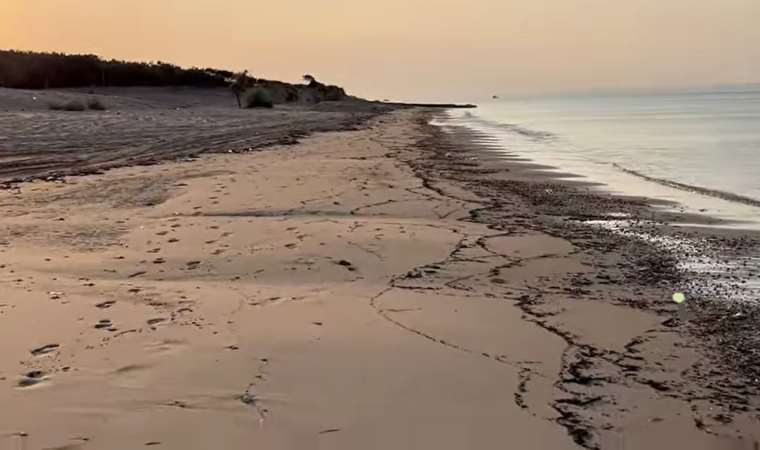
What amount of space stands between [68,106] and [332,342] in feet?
83.2

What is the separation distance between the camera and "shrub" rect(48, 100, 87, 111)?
25.9 m

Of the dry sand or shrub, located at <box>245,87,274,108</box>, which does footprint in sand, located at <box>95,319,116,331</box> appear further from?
shrub, located at <box>245,87,274,108</box>

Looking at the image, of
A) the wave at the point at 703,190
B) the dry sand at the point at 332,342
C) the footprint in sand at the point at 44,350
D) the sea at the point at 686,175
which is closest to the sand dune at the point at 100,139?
the dry sand at the point at 332,342

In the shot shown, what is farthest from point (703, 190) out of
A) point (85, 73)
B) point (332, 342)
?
point (85, 73)

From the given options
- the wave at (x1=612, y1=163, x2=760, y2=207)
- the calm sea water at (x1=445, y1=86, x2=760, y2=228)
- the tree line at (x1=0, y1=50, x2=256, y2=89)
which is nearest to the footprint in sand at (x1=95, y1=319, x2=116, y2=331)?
the calm sea water at (x1=445, y1=86, x2=760, y2=228)

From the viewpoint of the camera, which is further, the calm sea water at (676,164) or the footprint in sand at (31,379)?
the calm sea water at (676,164)

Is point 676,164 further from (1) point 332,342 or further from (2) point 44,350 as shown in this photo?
(2) point 44,350

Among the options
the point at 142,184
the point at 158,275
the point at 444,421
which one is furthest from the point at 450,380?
the point at 142,184

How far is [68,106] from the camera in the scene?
2608 centimetres

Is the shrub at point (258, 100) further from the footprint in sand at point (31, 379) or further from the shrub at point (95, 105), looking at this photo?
the footprint in sand at point (31, 379)

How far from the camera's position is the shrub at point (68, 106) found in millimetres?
25936

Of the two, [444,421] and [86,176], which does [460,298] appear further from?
[86,176]

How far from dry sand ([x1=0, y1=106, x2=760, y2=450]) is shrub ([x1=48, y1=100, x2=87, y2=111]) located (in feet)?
66.8

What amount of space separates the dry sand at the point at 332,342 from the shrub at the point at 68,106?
66.8 feet
